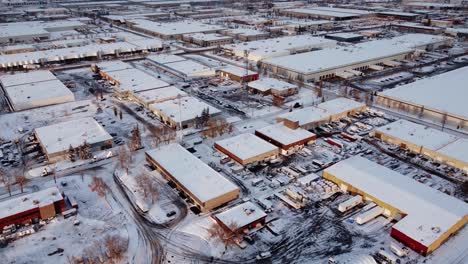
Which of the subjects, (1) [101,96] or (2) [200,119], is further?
(1) [101,96]

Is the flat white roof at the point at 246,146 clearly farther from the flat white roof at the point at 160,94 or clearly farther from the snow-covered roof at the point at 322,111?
the flat white roof at the point at 160,94

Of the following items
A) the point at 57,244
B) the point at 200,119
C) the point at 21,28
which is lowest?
the point at 57,244

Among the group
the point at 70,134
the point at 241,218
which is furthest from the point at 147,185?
→ the point at 70,134

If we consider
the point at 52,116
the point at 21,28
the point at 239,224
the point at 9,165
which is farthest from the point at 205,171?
the point at 21,28

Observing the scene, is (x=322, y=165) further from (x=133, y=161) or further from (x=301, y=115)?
(x=133, y=161)

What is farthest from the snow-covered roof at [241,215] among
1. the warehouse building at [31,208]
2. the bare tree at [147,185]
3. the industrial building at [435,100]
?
the industrial building at [435,100]

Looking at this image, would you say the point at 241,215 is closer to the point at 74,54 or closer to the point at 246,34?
the point at 74,54
